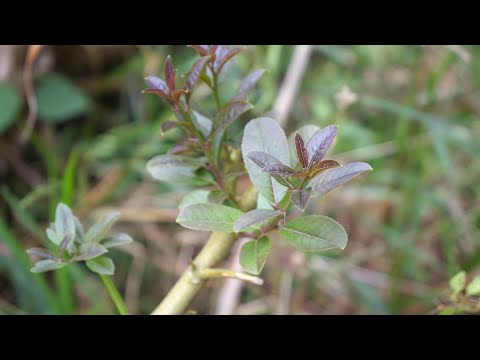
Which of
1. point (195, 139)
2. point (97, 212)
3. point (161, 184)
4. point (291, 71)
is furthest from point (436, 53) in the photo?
point (195, 139)

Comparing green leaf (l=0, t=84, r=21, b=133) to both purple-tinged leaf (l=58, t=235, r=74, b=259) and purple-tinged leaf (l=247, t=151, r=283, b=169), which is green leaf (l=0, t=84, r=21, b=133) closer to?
purple-tinged leaf (l=58, t=235, r=74, b=259)

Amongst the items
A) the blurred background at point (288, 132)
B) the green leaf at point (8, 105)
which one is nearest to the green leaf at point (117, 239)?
the blurred background at point (288, 132)

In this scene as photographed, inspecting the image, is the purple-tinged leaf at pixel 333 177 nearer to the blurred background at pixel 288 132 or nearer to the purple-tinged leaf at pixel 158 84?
the purple-tinged leaf at pixel 158 84

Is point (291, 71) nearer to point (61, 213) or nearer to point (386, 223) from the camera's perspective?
point (386, 223)

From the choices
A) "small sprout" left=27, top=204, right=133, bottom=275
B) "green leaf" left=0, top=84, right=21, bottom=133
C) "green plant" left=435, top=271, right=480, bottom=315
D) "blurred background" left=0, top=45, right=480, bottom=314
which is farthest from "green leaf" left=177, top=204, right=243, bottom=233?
"green leaf" left=0, top=84, right=21, bottom=133

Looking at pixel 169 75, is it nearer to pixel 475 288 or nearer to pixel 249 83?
pixel 249 83

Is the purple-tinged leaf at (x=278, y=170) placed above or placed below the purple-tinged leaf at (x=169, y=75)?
below

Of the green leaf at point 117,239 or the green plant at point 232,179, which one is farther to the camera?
the green leaf at point 117,239
